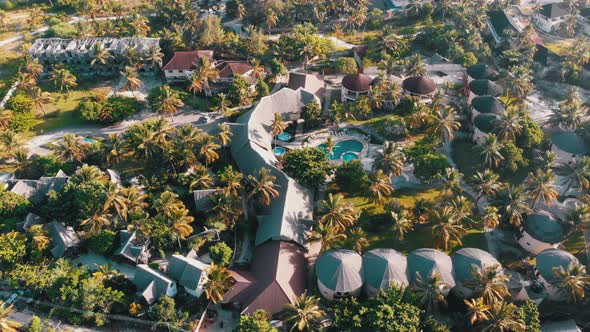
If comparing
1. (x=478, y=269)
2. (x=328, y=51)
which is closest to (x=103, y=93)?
(x=328, y=51)

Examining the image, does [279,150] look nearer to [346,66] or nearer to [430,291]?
[346,66]

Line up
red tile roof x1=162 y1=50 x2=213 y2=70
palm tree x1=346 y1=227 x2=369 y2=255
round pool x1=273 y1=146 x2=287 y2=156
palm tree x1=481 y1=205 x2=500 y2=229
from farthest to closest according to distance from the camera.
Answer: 1. red tile roof x1=162 y1=50 x2=213 y2=70
2. round pool x1=273 y1=146 x2=287 y2=156
3. palm tree x1=481 y1=205 x2=500 y2=229
4. palm tree x1=346 y1=227 x2=369 y2=255

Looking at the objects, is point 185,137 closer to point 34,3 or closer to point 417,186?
point 417,186

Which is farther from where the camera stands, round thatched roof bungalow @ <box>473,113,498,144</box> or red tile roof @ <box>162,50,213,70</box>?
red tile roof @ <box>162,50,213,70</box>

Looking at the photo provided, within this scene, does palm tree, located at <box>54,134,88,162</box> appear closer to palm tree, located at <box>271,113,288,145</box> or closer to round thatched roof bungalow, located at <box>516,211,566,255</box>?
palm tree, located at <box>271,113,288,145</box>

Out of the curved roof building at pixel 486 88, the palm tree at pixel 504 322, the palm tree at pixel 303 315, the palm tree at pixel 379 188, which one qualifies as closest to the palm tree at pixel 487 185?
the palm tree at pixel 379 188

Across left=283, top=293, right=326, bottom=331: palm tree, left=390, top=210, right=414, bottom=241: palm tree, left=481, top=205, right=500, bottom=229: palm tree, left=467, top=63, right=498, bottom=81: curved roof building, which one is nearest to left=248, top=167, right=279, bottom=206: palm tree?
left=283, top=293, right=326, bottom=331: palm tree
